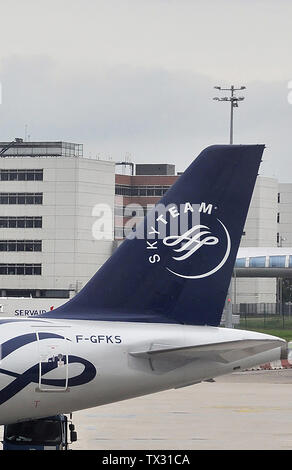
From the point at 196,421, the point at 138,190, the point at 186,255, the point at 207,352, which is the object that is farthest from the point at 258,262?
the point at 207,352

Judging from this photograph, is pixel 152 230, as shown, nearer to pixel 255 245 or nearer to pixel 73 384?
pixel 73 384

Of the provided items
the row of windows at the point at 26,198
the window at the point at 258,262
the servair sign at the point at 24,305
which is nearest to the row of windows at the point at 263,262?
the window at the point at 258,262

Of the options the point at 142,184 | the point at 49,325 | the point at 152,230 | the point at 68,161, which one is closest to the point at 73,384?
the point at 49,325

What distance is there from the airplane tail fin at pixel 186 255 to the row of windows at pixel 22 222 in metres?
133

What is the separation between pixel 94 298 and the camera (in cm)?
2931

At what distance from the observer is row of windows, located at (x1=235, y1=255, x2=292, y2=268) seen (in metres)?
153

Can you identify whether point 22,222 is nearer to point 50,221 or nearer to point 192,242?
point 50,221

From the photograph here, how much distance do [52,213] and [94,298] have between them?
13254cm

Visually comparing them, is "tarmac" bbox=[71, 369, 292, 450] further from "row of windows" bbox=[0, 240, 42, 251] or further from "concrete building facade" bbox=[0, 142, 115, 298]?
"row of windows" bbox=[0, 240, 42, 251]

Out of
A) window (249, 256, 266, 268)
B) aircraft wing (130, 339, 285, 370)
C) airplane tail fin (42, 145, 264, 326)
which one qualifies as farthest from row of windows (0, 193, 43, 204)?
aircraft wing (130, 339, 285, 370)

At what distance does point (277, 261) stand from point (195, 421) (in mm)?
110068

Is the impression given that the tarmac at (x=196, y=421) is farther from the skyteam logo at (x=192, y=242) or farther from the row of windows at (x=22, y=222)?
the row of windows at (x=22, y=222)

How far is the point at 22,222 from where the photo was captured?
16125 centimetres

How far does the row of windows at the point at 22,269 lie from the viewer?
161375mm
